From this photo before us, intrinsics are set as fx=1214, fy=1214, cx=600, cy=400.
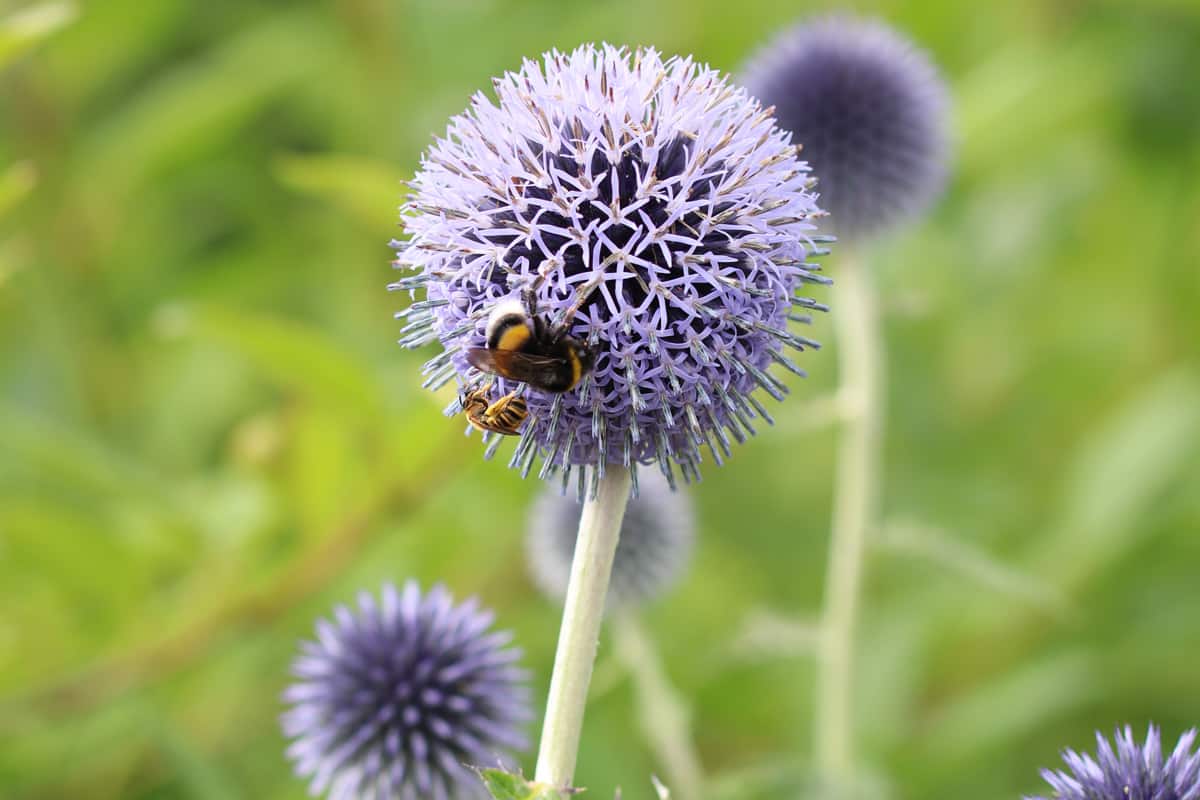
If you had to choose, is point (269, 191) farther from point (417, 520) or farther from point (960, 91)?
point (960, 91)

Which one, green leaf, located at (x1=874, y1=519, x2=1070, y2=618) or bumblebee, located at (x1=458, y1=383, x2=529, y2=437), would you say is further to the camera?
green leaf, located at (x1=874, y1=519, x2=1070, y2=618)

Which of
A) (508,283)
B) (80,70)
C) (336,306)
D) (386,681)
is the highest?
(80,70)

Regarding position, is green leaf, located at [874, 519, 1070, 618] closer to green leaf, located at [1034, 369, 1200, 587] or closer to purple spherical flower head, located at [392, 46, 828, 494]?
purple spherical flower head, located at [392, 46, 828, 494]

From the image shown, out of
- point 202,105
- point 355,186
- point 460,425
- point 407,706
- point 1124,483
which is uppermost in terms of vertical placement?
point 202,105

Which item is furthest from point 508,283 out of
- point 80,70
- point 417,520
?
point 80,70

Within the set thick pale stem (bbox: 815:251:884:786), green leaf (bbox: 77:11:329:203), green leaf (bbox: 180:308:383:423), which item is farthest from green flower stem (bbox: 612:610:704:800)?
green leaf (bbox: 77:11:329:203)

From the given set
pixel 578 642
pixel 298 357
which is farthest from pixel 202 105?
pixel 578 642

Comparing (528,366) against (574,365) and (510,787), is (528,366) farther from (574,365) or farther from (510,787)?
(510,787)
